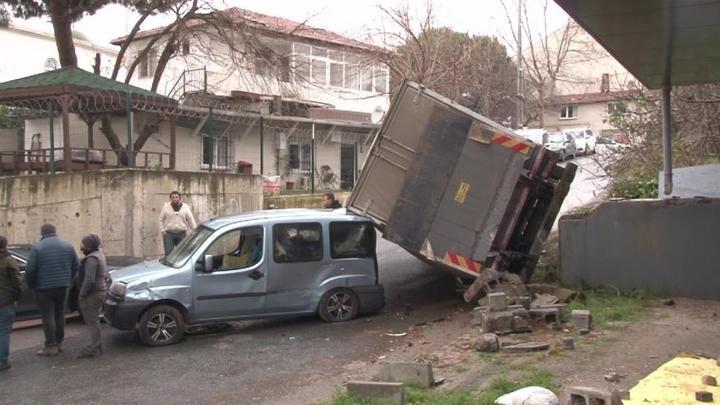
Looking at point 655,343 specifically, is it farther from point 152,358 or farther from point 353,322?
point 152,358

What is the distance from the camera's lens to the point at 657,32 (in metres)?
6.69

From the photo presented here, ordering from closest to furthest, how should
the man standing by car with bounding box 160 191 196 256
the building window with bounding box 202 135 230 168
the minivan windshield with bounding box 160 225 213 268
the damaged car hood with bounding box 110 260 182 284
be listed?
the damaged car hood with bounding box 110 260 182 284, the minivan windshield with bounding box 160 225 213 268, the man standing by car with bounding box 160 191 196 256, the building window with bounding box 202 135 230 168

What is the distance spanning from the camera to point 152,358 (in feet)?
26.5

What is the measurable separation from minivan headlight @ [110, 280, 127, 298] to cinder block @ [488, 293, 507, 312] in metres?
4.58

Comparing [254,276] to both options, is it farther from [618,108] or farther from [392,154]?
[618,108]

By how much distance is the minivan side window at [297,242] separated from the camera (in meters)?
9.44

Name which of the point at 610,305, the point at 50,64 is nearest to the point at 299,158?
the point at 50,64

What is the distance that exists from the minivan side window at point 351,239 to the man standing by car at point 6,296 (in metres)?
4.11

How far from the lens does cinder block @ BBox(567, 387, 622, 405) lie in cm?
457

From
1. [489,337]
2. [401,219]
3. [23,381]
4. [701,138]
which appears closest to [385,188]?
[401,219]

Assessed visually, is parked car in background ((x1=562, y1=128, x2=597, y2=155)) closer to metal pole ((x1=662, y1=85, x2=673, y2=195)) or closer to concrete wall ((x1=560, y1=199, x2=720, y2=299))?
metal pole ((x1=662, y1=85, x2=673, y2=195))

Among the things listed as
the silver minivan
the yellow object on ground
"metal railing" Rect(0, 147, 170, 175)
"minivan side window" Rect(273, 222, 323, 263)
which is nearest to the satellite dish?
"metal railing" Rect(0, 147, 170, 175)

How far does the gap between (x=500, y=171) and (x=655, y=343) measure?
3.22 m

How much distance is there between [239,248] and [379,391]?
467 centimetres
